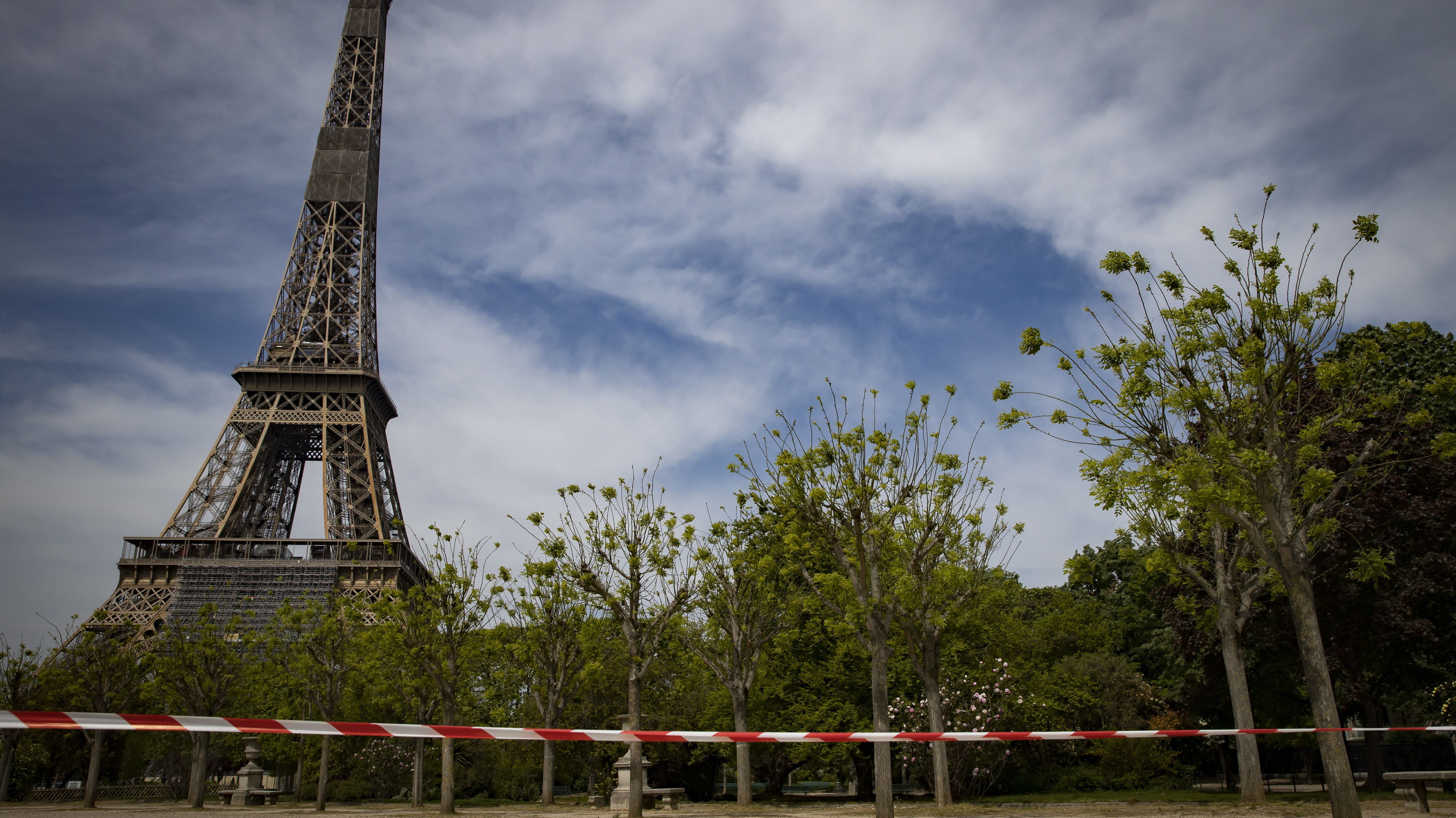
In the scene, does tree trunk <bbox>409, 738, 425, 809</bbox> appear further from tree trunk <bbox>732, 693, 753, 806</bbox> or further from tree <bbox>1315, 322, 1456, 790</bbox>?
tree <bbox>1315, 322, 1456, 790</bbox>

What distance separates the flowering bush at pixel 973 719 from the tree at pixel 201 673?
2079cm

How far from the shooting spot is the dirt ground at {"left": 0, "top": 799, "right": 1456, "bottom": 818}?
14141mm

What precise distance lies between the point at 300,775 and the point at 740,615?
22299mm

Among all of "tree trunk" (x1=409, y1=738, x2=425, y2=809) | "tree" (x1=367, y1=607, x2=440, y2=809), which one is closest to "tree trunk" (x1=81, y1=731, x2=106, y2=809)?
"tree" (x1=367, y1=607, x2=440, y2=809)

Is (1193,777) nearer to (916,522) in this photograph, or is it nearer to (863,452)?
(916,522)

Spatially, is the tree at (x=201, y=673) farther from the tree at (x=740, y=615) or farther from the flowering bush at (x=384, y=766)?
the tree at (x=740, y=615)

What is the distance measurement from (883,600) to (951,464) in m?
3.47

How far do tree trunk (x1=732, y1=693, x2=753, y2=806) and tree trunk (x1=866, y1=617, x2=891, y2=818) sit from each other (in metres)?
6.81

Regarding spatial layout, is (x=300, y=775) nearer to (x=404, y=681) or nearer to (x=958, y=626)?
(x=404, y=681)

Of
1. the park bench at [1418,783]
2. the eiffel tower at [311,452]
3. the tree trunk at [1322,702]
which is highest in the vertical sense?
the eiffel tower at [311,452]

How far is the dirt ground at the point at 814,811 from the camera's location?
46.4 ft

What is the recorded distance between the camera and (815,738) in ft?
28.2

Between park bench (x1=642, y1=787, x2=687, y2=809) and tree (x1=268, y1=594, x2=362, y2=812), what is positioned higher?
tree (x1=268, y1=594, x2=362, y2=812)

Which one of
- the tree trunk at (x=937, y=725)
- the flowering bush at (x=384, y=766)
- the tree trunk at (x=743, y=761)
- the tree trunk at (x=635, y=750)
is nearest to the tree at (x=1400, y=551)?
the tree trunk at (x=937, y=725)
